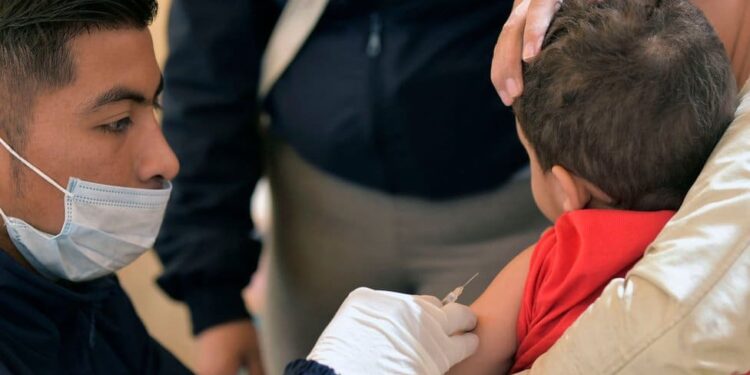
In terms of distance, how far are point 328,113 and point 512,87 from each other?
0.50 meters

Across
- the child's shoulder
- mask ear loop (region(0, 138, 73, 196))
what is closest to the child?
the child's shoulder

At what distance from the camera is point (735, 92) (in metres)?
0.99

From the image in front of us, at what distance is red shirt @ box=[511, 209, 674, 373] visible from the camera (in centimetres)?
93

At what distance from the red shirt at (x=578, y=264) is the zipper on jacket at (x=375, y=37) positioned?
524 mm

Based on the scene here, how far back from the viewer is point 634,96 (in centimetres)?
91

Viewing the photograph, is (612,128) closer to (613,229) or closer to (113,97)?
(613,229)

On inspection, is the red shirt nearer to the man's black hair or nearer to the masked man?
the masked man

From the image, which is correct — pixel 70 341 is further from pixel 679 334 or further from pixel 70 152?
pixel 679 334

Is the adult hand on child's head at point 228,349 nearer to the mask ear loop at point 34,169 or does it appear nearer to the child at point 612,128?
the mask ear loop at point 34,169

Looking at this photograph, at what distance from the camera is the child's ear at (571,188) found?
0.98 m

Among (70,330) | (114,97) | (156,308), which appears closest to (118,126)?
(114,97)

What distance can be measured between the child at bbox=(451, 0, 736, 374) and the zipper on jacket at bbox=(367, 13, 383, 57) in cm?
45

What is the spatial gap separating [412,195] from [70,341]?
1.96 ft

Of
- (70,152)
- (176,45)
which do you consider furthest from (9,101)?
(176,45)
